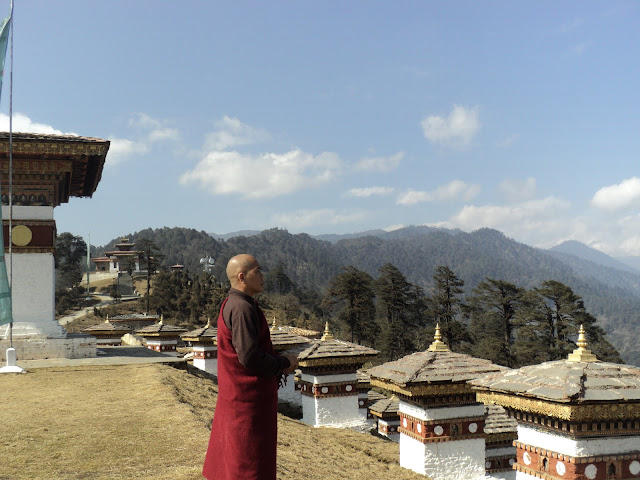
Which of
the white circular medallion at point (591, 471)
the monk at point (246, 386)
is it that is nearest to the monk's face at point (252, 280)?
the monk at point (246, 386)

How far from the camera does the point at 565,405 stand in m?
5.13

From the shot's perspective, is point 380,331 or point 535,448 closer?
point 535,448

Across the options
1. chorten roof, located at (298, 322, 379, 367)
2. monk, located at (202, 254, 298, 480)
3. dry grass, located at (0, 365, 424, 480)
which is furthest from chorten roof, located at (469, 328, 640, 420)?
chorten roof, located at (298, 322, 379, 367)

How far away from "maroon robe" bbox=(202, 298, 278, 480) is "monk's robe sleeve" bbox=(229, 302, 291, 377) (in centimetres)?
8

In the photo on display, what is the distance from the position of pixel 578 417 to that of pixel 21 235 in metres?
14.1

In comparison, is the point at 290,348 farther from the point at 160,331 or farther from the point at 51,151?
the point at 160,331

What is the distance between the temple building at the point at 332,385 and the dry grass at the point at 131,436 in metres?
0.61

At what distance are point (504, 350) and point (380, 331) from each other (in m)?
13.1

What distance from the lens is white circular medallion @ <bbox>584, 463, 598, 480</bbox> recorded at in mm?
5340

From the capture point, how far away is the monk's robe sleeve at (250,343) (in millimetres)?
3502

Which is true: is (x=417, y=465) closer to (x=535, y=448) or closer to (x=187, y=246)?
(x=535, y=448)

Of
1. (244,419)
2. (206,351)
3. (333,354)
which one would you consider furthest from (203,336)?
(244,419)

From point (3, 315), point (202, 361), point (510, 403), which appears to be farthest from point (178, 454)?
point (202, 361)

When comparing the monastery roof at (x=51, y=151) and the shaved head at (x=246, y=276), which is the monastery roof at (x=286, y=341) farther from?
the shaved head at (x=246, y=276)
